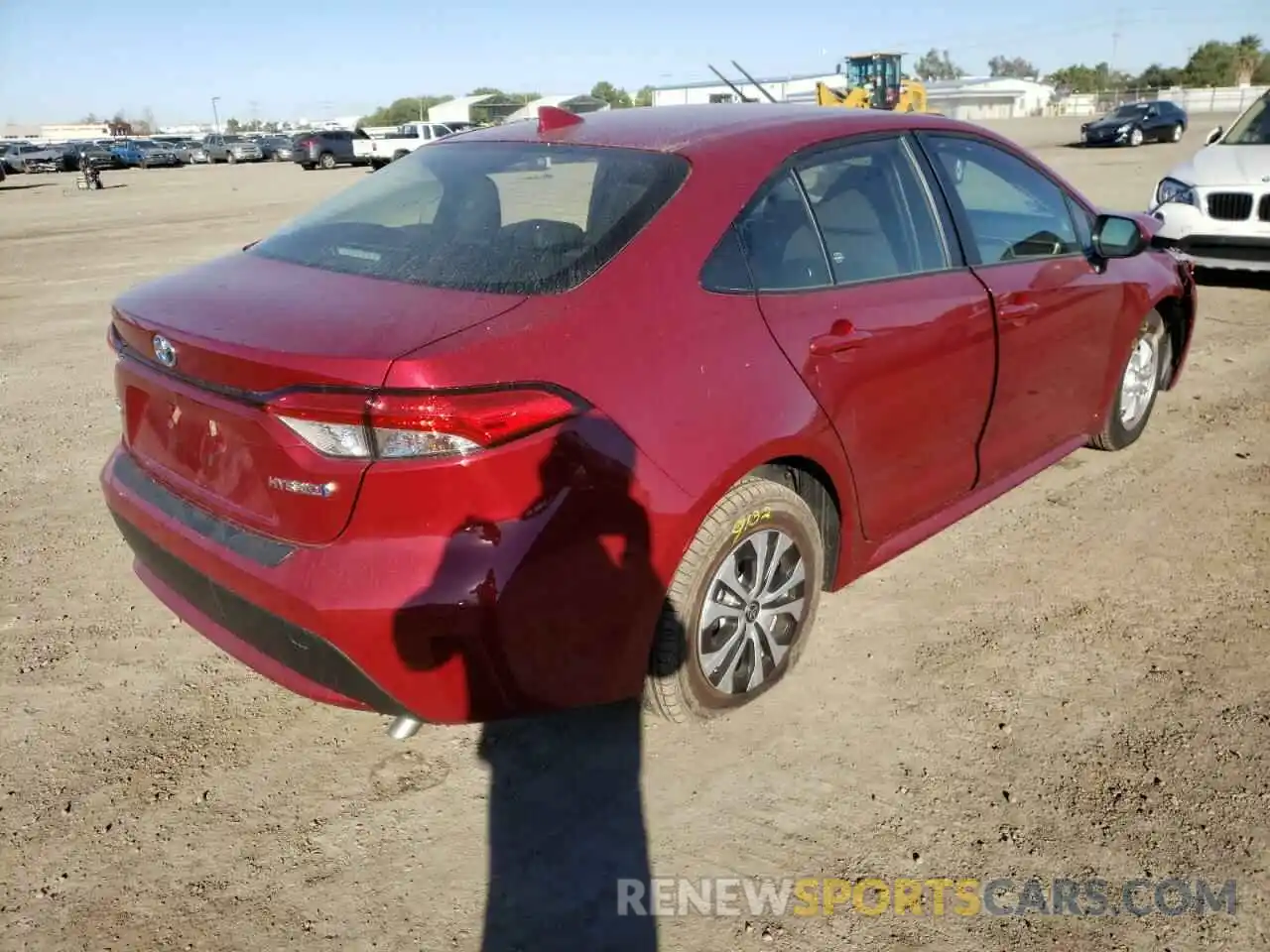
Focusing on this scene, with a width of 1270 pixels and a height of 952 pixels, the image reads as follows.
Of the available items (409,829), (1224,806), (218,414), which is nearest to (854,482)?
(1224,806)

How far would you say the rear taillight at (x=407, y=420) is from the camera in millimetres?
2104

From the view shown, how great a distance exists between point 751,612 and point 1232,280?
9.17 metres

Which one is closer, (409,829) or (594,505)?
(594,505)

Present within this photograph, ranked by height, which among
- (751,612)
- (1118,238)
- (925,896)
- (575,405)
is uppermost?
(1118,238)

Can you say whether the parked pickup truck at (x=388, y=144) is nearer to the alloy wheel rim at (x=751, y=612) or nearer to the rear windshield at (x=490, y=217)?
the rear windshield at (x=490, y=217)

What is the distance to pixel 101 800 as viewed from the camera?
8.84ft

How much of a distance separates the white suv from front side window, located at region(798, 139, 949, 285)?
6186 millimetres

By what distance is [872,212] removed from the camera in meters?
3.26

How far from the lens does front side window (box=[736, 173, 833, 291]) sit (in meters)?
2.81

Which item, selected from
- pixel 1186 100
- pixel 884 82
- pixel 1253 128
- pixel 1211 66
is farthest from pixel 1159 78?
pixel 1253 128

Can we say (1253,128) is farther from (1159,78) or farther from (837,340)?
(1159,78)

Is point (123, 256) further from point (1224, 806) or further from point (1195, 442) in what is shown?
point (1224, 806)

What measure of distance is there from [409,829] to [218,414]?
1.17m

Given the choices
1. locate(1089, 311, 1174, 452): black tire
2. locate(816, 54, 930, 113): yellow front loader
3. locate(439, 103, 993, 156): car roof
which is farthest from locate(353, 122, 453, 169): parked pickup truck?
locate(439, 103, 993, 156): car roof
